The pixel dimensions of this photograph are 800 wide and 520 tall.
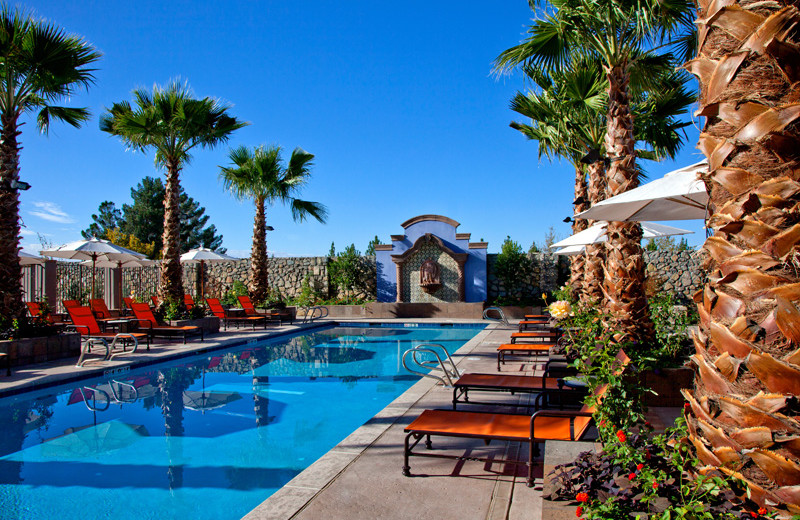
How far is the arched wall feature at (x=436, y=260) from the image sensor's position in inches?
797

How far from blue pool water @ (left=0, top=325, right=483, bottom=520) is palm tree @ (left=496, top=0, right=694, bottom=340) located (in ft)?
11.3

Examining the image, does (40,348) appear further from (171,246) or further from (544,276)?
(544,276)

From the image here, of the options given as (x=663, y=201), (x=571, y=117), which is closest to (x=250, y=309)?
(x=571, y=117)

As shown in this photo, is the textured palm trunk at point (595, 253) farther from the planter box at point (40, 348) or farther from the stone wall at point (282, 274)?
the stone wall at point (282, 274)

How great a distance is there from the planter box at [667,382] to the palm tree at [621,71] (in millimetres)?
634

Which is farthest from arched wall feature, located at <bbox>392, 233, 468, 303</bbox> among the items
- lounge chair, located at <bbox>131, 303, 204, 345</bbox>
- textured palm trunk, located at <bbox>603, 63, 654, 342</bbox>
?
textured palm trunk, located at <bbox>603, 63, 654, 342</bbox>

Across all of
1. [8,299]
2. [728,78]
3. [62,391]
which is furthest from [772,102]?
[8,299]

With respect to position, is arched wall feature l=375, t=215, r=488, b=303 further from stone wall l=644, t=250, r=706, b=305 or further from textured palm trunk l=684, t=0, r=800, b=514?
textured palm trunk l=684, t=0, r=800, b=514

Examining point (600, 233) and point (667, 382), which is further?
point (600, 233)

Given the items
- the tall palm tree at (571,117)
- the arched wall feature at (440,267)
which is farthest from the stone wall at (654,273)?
the tall palm tree at (571,117)

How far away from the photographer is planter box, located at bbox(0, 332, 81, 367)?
872 cm

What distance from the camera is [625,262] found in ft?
19.8

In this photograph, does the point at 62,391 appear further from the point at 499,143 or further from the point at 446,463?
the point at 499,143

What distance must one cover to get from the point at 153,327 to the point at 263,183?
7.18 metres
